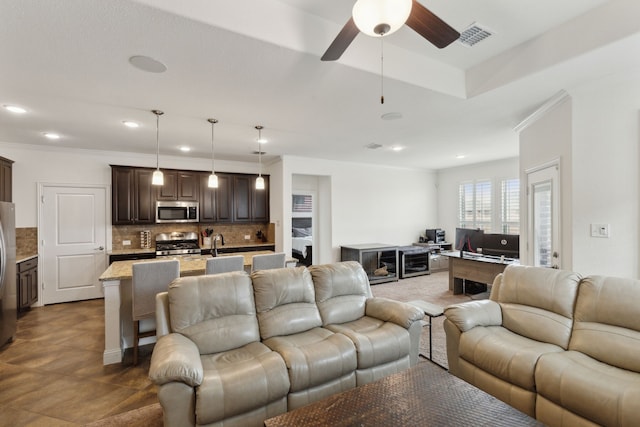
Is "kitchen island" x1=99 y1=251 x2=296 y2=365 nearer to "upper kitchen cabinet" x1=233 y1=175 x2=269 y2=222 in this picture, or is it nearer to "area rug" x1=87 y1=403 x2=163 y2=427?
"area rug" x1=87 y1=403 x2=163 y2=427

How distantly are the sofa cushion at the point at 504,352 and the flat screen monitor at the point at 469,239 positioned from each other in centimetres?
288

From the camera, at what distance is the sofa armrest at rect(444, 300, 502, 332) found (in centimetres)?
243

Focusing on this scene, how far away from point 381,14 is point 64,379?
3819 mm

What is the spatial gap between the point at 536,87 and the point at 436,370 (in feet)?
8.94

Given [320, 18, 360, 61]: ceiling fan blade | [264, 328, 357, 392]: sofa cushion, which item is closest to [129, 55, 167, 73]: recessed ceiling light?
[320, 18, 360, 61]: ceiling fan blade

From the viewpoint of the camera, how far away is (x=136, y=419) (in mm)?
2154

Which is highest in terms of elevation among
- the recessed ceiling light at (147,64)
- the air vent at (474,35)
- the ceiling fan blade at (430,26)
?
the air vent at (474,35)

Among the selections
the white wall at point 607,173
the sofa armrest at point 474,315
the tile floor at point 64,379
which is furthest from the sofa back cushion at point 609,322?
the tile floor at point 64,379

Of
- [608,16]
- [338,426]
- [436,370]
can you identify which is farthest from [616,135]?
[338,426]

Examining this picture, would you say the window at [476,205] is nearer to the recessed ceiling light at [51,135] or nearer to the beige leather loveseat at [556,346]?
the beige leather loveseat at [556,346]

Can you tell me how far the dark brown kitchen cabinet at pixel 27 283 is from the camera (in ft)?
13.7

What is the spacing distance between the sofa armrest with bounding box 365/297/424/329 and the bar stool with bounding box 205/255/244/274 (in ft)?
5.19

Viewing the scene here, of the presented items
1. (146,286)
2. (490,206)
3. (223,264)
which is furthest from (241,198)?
(490,206)

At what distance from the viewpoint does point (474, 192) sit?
23.9 feet
